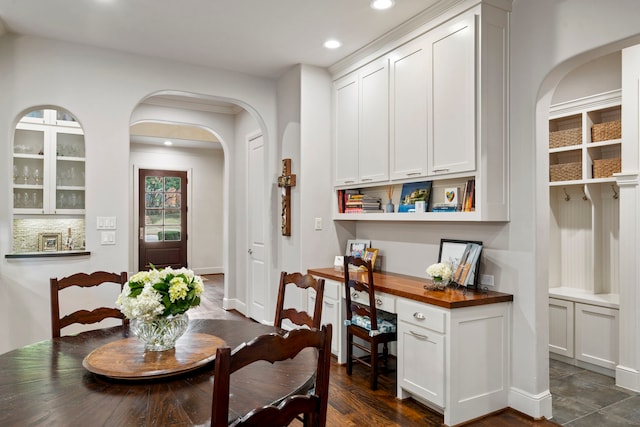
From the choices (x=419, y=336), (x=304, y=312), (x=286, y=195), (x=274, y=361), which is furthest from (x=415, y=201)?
(x=274, y=361)

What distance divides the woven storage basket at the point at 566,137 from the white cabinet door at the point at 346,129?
→ 193 centimetres

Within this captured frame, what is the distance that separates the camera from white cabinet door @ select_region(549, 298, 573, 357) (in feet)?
11.9

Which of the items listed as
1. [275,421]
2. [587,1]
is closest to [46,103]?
[275,421]

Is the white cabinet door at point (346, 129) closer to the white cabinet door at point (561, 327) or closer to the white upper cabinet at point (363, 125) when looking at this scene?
the white upper cabinet at point (363, 125)

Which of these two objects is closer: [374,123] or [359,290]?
[359,290]

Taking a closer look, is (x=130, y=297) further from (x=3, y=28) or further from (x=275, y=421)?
(x=3, y=28)

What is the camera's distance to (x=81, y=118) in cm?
367

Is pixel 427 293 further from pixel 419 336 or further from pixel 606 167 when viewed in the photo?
pixel 606 167

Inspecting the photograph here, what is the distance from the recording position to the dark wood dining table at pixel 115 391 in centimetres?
121

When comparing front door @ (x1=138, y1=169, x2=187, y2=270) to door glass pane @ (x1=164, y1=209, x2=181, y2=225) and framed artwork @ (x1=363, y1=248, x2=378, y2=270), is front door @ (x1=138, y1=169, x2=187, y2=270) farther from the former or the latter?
framed artwork @ (x1=363, y1=248, x2=378, y2=270)

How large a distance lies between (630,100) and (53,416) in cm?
398

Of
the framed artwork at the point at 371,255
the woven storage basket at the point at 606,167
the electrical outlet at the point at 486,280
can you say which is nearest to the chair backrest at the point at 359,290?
the framed artwork at the point at 371,255

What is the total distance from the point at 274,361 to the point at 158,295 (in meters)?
0.74

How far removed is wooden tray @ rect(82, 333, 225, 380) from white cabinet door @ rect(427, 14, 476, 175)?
2.04 meters
